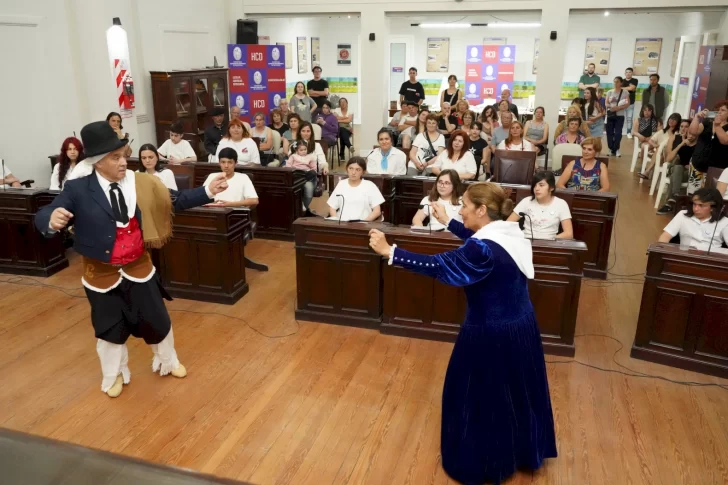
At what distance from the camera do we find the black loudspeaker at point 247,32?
36.4 ft

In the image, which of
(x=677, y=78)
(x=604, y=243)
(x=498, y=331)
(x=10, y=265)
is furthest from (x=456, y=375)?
(x=677, y=78)

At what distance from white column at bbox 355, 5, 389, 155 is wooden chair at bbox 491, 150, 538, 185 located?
479cm

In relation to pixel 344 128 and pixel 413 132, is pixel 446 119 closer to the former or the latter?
pixel 413 132

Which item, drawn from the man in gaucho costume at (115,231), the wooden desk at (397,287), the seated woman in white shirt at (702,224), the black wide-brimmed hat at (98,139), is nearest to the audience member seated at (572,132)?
the seated woman in white shirt at (702,224)

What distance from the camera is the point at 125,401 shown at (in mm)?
3826

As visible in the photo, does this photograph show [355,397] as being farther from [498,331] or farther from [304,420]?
[498,331]

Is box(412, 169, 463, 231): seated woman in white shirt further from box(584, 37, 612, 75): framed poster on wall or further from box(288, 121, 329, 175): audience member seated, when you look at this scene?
box(584, 37, 612, 75): framed poster on wall

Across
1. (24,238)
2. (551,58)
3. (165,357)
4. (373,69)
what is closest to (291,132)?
(373,69)

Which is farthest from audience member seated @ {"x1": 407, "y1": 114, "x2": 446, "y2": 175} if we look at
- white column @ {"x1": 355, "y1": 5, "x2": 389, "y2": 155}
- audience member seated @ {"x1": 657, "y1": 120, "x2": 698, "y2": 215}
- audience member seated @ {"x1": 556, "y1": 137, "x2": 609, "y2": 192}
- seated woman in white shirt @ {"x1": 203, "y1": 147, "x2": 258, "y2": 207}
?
white column @ {"x1": 355, "y1": 5, "x2": 389, "y2": 155}

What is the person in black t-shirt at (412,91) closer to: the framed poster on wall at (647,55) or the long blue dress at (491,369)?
the framed poster on wall at (647,55)

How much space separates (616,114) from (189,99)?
27.7 ft

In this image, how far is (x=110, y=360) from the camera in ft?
12.6

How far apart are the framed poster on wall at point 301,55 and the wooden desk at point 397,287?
1195cm

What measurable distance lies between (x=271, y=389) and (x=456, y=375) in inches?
61.8
